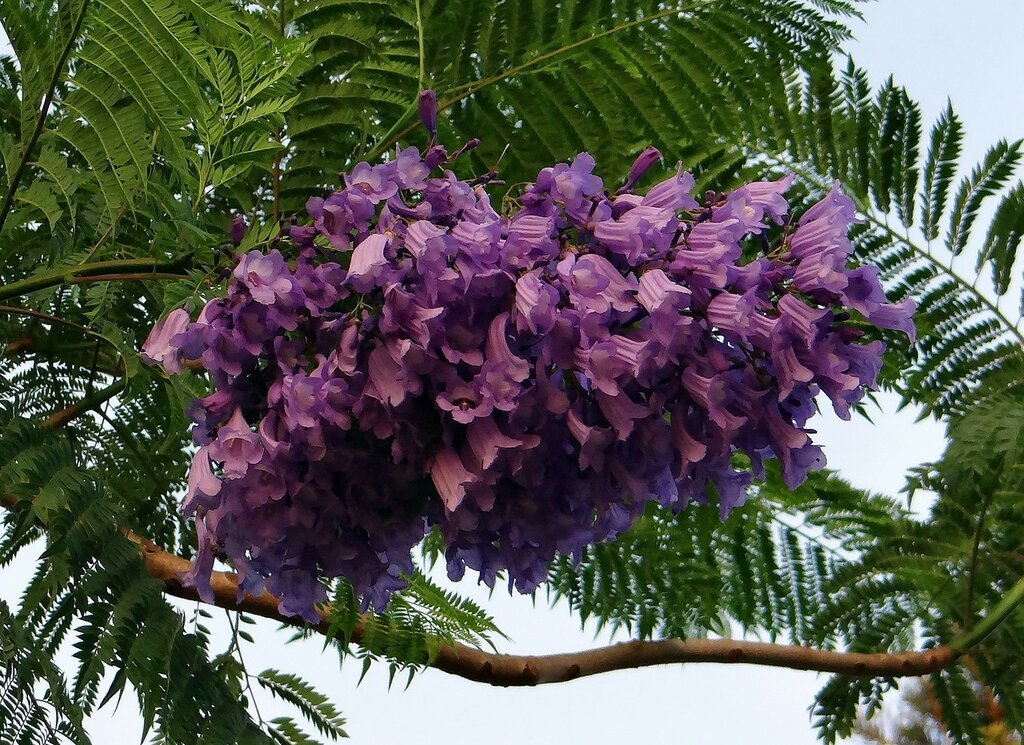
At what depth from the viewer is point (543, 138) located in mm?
1122

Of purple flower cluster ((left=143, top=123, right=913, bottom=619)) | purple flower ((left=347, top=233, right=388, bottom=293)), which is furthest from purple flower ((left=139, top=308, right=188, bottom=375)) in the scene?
purple flower ((left=347, top=233, right=388, bottom=293))

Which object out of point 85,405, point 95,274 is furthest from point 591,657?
point 95,274

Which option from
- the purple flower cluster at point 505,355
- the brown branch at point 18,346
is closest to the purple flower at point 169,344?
the purple flower cluster at point 505,355

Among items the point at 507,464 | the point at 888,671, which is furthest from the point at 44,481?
the point at 888,671

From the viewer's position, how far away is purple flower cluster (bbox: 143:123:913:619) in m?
0.66

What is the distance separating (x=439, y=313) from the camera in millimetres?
650

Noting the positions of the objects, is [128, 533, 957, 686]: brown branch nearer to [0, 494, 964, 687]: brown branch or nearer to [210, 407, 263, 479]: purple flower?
[0, 494, 964, 687]: brown branch

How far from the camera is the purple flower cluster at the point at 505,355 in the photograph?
2.17 feet

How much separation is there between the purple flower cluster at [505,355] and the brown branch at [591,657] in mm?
649

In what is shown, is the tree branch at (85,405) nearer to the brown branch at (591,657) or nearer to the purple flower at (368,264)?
the brown branch at (591,657)

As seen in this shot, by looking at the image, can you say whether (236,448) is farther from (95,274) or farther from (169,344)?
(95,274)

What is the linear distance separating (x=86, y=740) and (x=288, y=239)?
447mm

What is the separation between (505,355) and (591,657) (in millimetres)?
1020

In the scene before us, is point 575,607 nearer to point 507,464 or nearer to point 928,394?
point 928,394
